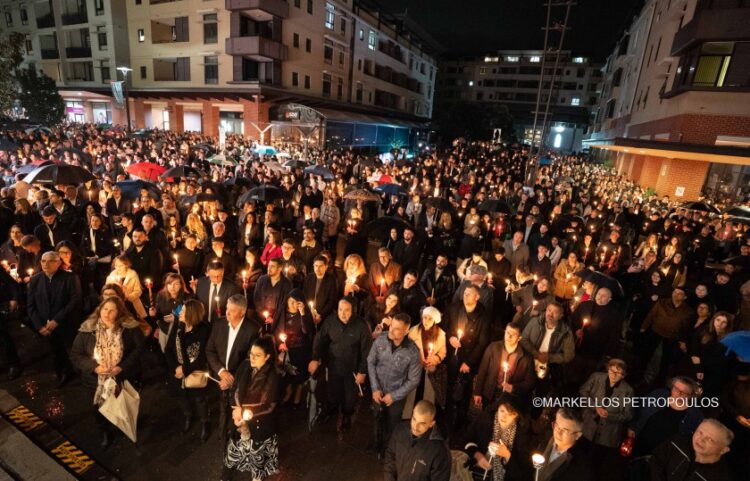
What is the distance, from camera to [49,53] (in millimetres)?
39781

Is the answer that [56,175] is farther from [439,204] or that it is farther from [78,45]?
[78,45]

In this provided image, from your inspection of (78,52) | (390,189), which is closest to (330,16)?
(78,52)

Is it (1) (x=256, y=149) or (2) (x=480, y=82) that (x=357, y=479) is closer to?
(1) (x=256, y=149)

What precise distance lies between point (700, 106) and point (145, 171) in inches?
924

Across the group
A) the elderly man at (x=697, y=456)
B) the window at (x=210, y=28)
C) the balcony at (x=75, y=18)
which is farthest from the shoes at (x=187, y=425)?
the balcony at (x=75, y=18)

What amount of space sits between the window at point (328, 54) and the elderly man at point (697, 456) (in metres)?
39.2

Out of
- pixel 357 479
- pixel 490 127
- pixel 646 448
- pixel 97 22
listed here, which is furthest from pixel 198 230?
pixel 490 127

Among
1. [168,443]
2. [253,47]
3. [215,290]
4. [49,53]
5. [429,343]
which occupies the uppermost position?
[253,47]

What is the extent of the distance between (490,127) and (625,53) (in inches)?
750

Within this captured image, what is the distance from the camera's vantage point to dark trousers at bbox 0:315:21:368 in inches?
216

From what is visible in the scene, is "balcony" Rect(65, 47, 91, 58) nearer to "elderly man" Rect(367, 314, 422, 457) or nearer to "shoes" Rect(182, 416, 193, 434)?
"shoes" Rect(182, 416, 193, 434)

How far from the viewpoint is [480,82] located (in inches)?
3337

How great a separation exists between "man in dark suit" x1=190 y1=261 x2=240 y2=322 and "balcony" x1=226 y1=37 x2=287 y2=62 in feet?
92.0

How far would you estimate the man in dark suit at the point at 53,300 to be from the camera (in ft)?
17.1
